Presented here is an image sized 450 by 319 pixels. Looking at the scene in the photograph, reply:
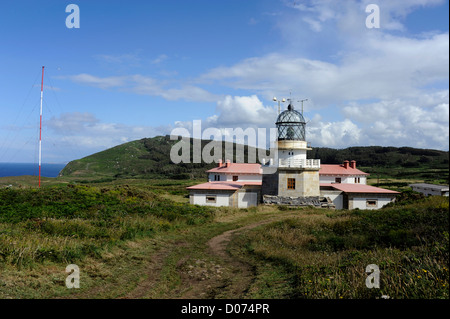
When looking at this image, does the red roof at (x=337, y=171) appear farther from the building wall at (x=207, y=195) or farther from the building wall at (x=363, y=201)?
the building wall at (x=207, y=195)

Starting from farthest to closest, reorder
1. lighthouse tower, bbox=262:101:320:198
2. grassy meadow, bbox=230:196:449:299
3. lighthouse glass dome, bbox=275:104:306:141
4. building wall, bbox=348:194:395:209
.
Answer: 1. building wall, bbox=348:194:395:209
2. lighthouse glass dome, bbox=275:104:306:141
3. lighthouse tower, bbox=262:101:320:198
4. grassy meadow, bbox=230:196:449:299

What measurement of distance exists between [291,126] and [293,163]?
3276mm

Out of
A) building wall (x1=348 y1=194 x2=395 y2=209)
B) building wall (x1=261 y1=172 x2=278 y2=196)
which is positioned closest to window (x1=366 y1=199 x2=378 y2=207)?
building wall (x1=348 y1=194 x2=395 y2=209)

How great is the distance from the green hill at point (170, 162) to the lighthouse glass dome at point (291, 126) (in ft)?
162

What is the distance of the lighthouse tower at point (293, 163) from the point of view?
25172mm

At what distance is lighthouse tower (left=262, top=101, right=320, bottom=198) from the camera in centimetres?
2517

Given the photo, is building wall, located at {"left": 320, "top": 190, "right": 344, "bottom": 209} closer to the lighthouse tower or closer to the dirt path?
the lighthouse tower

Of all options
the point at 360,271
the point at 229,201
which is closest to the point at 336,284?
the point at 360,271

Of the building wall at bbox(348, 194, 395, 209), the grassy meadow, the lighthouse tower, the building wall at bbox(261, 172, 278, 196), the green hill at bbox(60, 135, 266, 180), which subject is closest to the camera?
the grassy meadow

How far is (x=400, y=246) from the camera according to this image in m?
10.4

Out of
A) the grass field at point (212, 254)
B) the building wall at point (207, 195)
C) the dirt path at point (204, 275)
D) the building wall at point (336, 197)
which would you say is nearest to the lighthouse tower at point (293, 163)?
the building wall at point (336, 197)

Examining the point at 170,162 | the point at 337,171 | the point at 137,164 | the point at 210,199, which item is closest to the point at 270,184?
the point at 210,199

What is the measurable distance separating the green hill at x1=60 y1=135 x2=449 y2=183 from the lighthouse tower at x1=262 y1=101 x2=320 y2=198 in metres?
49.5
